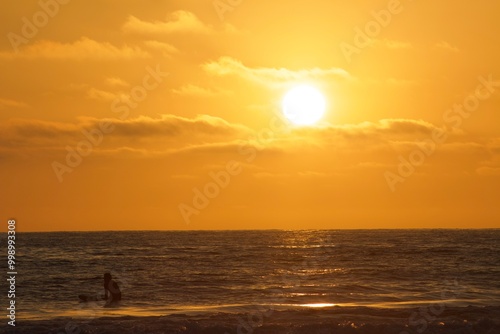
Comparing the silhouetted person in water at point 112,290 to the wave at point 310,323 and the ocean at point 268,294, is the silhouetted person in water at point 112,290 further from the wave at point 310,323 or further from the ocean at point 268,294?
the wave at point 310,323

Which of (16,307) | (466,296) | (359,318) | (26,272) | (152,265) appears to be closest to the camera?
(359,318)

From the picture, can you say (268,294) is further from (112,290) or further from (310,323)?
(310,323)

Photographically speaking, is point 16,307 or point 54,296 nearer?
point 16,307

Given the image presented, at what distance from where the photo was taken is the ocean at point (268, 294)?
91.5 ft

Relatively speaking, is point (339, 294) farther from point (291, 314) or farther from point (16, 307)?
point (16, 307)

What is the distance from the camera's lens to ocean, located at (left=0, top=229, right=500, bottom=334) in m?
27.9

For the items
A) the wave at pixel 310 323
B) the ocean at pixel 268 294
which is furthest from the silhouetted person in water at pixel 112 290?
the wave at pixel 310 323

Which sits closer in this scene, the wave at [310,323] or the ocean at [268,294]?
the wave at [310,323]

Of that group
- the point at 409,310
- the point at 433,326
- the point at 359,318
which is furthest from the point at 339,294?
the point at 433,326

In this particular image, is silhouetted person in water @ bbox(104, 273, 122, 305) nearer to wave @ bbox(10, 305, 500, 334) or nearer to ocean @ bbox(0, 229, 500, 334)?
ocean @ bbox(0, 229, 500, 334)

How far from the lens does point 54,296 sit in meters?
44.9

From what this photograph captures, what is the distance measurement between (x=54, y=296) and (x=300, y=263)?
35361mm

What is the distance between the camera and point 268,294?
44594 millimetres

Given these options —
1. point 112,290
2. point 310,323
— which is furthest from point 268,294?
point 310,323
